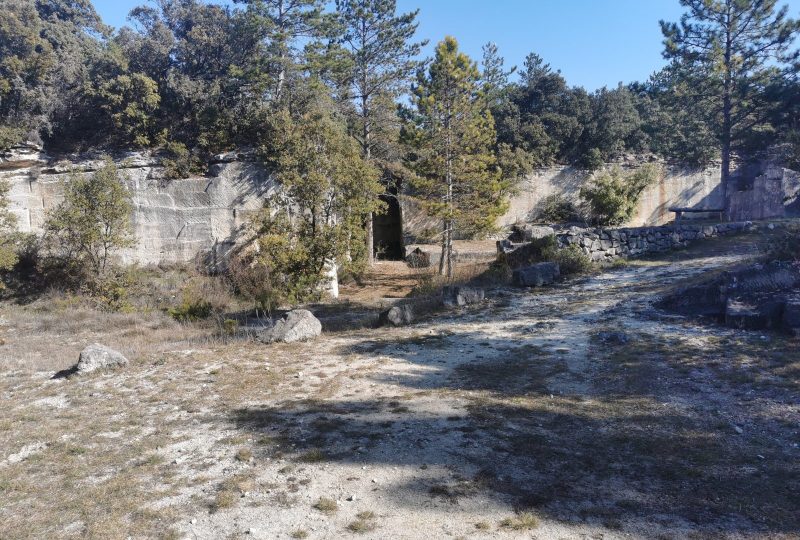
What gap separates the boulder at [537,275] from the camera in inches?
498

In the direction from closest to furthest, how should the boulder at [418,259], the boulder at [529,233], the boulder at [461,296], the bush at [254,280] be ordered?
1. the boulder at [461,296]
2. the bush at [254,280]
3. the boulder at [418,259]
4. the boulder at [529,233]

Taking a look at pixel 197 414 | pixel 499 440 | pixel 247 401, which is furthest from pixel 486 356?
pixel 197 414

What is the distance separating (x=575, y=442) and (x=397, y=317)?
5843 mm

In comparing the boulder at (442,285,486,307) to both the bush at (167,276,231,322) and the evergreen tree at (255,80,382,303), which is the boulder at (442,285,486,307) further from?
the bush at (167,276,231,322)

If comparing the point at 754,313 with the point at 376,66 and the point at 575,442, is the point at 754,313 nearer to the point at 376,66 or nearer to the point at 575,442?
the point at 575,442

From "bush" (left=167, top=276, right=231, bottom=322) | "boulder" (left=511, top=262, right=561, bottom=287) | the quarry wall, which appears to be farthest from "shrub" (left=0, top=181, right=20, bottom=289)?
"boulder" (left=511, top=262, right=561, bottom=287)

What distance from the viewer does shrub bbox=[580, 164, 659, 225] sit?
2345cm

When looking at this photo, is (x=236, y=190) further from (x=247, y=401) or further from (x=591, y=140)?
(x=591, y=140)

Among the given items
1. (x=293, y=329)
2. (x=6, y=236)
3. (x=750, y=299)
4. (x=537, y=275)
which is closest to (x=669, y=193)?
(x=537, y=275)

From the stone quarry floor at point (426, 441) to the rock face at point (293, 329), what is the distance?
73cm

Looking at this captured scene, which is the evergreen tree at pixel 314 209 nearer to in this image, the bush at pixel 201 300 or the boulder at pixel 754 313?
the bush at pixel 201 300

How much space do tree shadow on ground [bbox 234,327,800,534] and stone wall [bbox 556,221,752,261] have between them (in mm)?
8272

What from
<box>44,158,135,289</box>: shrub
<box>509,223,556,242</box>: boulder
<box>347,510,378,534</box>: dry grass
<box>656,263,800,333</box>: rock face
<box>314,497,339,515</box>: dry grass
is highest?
<box>44,158,135,289</box>: shrub

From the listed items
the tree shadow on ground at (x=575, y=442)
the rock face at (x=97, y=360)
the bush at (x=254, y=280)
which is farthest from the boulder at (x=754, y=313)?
the rock face at (x=97, y=360)
